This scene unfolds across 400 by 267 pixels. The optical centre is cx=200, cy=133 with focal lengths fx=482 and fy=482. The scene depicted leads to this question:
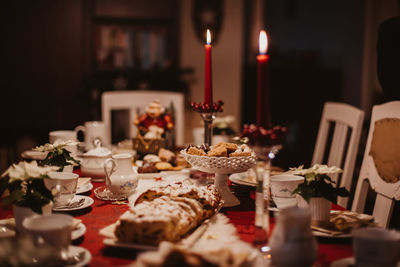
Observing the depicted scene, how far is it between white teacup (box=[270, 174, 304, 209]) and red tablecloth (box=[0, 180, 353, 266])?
0.23 feet

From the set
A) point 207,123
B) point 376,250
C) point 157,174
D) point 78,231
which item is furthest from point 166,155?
point 376,250

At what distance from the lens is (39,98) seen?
4340 millimetres

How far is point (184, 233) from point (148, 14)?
138 inches

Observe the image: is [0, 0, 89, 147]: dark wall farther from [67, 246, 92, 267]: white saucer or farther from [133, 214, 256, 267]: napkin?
[133, 214, 256, 267]: napkin

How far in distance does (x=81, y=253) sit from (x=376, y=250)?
2.26 ft

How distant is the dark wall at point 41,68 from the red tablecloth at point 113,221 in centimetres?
277

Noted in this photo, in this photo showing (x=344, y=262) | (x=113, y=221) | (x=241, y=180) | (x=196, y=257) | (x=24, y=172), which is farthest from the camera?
(x=241, y=180)

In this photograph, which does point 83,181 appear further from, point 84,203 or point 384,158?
point 384,158

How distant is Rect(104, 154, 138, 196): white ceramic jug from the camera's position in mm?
1699

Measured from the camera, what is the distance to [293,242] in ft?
3.52

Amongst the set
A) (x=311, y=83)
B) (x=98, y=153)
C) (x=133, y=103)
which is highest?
(x=311, y=83)

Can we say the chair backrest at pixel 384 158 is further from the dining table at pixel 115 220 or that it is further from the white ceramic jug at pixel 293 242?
the white ceramic jug at pixel 293 242

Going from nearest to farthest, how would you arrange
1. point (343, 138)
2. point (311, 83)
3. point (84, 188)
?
point (84, 188) → point (343, 138) → point (311, 83)

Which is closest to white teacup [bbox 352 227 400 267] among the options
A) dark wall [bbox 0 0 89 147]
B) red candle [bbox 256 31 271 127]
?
red candle [bbox 256 31 271 127]
